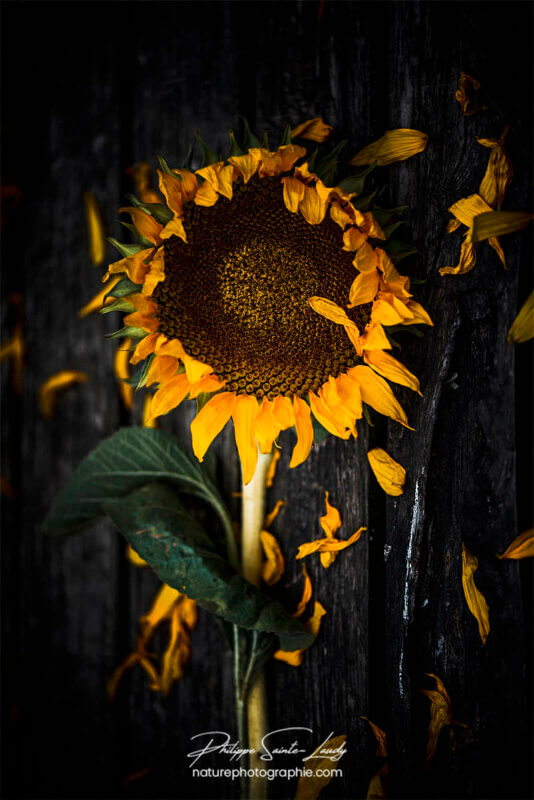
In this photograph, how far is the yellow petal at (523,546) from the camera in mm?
522

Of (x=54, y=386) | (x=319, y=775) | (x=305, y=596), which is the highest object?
(x=54, y=386)

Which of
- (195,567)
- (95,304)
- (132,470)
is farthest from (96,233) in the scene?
(195,567)

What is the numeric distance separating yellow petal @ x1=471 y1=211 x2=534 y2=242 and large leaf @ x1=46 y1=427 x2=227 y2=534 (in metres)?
0.35

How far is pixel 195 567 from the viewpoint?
564mm

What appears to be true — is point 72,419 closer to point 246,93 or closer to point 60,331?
point 60,331

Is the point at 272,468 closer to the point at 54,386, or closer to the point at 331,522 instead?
the point at 331,522

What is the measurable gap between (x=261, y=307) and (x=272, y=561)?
A: 0.27m

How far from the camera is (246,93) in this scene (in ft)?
2.12

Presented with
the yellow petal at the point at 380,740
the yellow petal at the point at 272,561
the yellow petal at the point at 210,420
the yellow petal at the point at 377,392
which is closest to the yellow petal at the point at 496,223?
the yellow petal at the point at 377,392

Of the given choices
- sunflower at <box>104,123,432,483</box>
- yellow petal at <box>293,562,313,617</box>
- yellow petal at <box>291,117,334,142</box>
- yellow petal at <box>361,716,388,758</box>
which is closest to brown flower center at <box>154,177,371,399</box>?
sunflower at <box>104,123,432,483</box>

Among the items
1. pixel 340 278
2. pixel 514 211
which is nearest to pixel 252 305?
pixel 340 278

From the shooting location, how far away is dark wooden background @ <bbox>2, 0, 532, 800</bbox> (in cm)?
54
